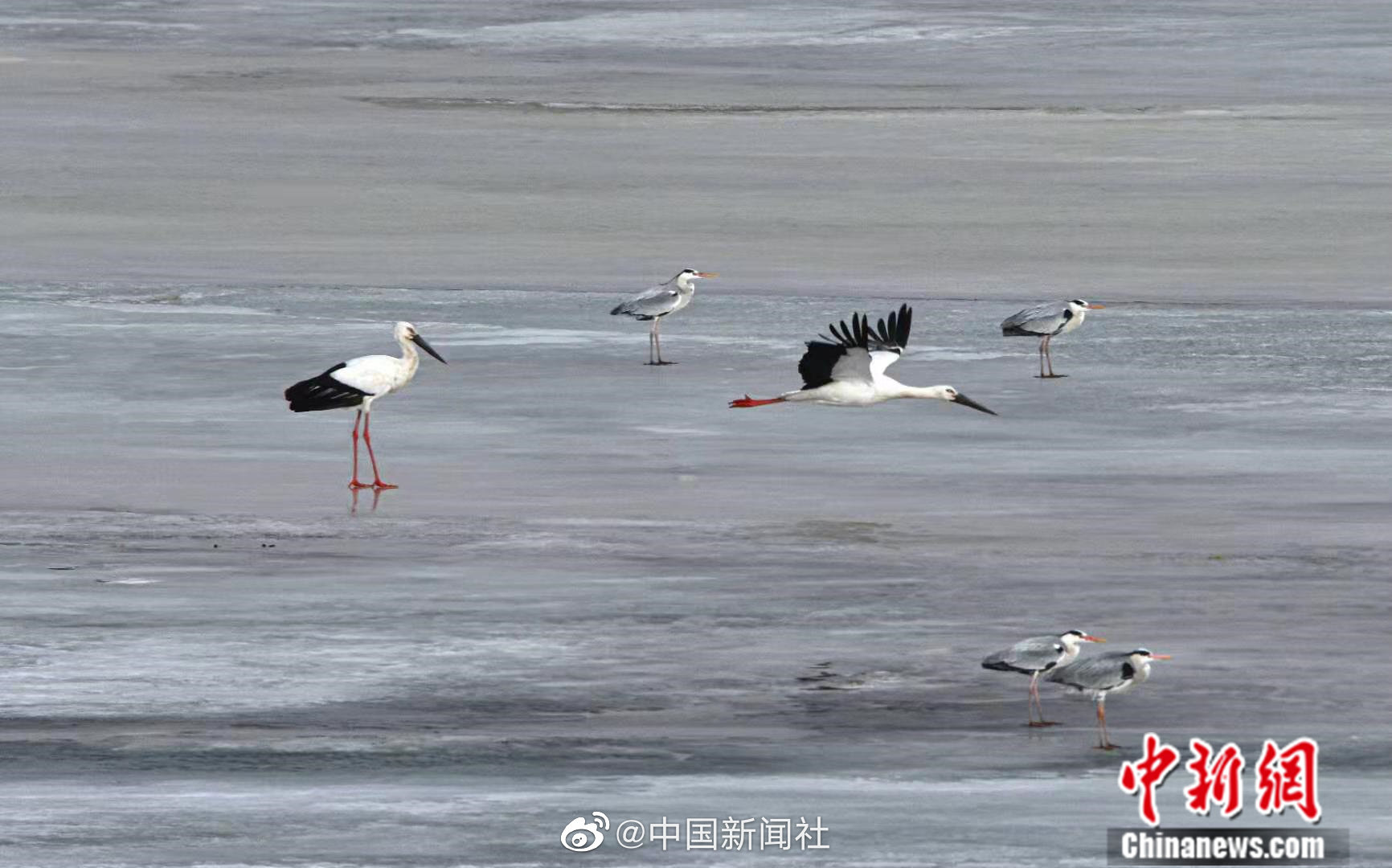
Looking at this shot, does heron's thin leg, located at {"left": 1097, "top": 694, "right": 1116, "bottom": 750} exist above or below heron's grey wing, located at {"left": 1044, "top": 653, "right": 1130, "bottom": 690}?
below

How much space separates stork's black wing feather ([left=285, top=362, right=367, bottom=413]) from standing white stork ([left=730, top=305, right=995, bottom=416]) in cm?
208

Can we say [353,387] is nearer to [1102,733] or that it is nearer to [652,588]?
[652,588]

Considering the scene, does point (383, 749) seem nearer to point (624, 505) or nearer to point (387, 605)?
point (387, 605)

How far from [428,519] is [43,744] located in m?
4.30

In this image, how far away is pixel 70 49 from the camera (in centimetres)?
4309

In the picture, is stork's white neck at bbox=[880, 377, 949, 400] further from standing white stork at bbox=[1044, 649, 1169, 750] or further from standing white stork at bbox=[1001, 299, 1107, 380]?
standing white stork at bbox=[1044, 649, 1169, 750]

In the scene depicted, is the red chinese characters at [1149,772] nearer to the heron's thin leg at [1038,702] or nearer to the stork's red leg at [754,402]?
the heron's thin leg at [1038,702]

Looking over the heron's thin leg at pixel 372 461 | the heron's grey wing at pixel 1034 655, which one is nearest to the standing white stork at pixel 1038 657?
the heron's grey wing at pixel 1034 655

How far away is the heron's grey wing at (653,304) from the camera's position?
19938mm

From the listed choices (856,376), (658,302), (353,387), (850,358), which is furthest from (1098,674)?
(658,302)

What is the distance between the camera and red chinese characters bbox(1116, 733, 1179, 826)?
9.13m

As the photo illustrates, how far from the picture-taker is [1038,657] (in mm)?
10258

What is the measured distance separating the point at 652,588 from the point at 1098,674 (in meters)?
2.94

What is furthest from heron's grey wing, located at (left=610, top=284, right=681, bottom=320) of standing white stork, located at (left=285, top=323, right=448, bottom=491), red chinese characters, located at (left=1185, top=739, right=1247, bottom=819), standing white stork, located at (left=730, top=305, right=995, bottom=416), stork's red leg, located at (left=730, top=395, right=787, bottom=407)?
red chinese characters, located at (left=1185, top=739, right=1247, bottom=819)
